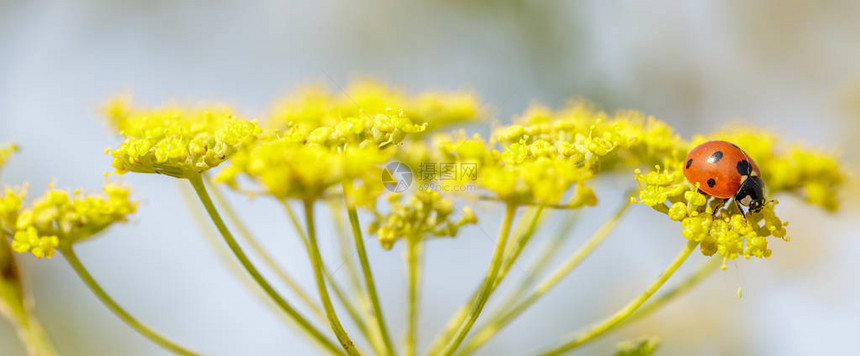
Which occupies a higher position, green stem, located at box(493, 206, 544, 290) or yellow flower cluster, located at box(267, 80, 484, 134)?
yellow flower cluster, located at box(267, 80, 484, 134)

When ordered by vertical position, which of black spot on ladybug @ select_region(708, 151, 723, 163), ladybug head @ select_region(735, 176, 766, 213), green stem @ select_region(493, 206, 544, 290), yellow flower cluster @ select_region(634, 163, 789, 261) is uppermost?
black spot on ladybug @ select_region(708, 151, 723, 163)

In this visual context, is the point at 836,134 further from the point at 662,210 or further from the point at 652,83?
the point at 662,210

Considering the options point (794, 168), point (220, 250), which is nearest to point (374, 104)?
point (220, 250)

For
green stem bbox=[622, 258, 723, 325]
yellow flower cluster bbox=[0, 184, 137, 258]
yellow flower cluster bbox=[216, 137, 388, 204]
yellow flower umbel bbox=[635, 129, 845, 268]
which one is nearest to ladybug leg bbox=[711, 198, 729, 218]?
yellow flower umbel bbox=[635, 129, 845, 268]

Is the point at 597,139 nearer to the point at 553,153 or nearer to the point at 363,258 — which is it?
the point at 553,153

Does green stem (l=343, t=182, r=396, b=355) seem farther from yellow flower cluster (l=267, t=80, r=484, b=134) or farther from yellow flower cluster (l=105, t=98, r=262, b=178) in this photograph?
yellow flower cluster (l=267, t=80, r=484, b=134)

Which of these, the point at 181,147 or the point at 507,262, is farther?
the point at 507,262

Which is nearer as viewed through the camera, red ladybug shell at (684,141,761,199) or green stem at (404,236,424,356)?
red ladybug shell at (684,141,761,199)

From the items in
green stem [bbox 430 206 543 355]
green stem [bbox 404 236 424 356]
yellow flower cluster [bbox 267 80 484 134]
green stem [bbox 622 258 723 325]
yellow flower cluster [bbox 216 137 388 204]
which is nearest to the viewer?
yellow flower cluster [bbox 216 137 388 204]
